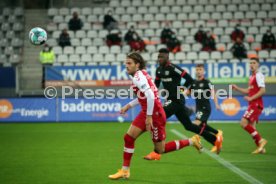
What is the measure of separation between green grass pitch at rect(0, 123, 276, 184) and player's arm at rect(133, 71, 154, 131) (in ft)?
3.56

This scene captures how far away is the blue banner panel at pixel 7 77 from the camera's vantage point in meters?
23.1

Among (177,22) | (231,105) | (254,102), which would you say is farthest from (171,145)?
(177,22)

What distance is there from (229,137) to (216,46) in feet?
36.5

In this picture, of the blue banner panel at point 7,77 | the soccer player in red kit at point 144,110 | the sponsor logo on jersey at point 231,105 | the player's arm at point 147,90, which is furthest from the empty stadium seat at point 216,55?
the player's arm at point 147,90

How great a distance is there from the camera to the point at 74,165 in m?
10.1

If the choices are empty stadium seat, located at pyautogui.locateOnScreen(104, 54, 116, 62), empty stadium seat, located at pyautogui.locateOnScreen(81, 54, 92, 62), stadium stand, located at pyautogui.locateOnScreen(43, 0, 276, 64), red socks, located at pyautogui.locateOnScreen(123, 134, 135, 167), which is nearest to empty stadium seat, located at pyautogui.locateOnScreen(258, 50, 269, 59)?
stadium stand, located at pyautogui.locateOnScreen(43, 0, 276, 64)

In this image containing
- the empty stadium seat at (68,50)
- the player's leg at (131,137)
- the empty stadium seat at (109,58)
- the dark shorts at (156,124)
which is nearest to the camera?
the dark shorts at (156,124)

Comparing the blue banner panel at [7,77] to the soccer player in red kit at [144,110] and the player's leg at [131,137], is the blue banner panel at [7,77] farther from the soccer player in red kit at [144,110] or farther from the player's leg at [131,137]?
the player's leg at [131,137]

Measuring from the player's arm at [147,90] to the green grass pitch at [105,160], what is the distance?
1085mm

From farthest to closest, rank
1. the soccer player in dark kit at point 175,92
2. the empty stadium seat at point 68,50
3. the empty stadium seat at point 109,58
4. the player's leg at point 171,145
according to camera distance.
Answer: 1. the empty stadium seat at point 68,50
2. the empty stadium seat at point 109,58
3. the soccer player in dark kit at point 175,92
4. the player's leg at point 171,145

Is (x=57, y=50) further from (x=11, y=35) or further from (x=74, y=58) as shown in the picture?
(x=11, y=35)

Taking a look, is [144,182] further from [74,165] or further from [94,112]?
[94,112]

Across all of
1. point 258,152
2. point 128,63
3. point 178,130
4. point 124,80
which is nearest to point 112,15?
point 124,80

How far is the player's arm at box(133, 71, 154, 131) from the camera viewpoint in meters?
8.03
